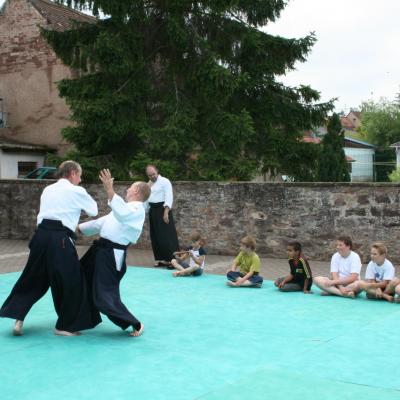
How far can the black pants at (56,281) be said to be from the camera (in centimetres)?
727

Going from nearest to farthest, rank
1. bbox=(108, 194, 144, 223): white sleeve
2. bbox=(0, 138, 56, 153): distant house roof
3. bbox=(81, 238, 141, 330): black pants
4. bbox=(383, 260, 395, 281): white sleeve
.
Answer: bbox=(108, 194, 144, 223): white sleeve → bbox=(81, 238, 141, 330): black pants → bbox=(383, 260, 395, 281): white sleeve → bbox=(0, 138, 56, 153): distant house roof

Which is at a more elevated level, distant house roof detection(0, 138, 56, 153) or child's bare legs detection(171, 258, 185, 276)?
distant house roof detection(0, 138, 56, 153)

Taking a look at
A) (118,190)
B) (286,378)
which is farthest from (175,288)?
(118,190)

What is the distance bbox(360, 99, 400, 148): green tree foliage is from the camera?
252 ft

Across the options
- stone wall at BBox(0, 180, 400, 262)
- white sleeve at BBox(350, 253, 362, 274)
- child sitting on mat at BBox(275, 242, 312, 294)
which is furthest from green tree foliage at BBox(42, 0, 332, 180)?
white sleeve at BBox(350, 253, 362, 274)

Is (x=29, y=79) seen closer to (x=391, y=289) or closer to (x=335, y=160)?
(x=335, y=160)

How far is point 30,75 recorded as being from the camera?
3394 cm

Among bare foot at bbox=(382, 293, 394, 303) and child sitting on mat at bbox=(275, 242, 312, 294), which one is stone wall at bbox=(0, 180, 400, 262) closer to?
child sitting on mat at bbox=(275, 242, 312, 294)

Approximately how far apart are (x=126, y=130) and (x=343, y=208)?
7520 millimetres

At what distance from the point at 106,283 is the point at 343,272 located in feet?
14.0

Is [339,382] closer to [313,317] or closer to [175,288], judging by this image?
[313,317]

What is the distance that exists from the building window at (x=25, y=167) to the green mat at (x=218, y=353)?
24.1 meters

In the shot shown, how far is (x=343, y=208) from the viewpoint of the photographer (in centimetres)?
1414

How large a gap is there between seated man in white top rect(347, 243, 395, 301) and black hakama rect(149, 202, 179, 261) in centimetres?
437
